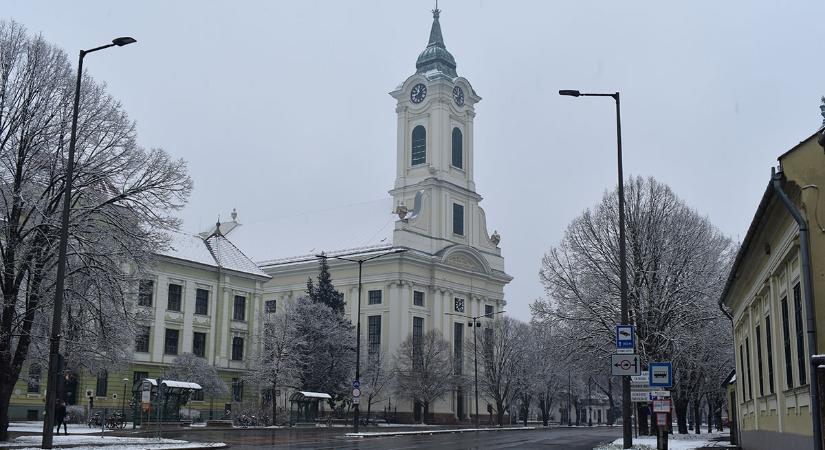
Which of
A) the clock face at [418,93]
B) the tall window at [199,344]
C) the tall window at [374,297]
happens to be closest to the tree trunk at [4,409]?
the tall window at [199,344]

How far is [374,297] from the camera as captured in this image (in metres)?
79.6

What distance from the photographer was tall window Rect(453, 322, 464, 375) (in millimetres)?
76062

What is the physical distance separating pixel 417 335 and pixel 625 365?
54.2 meters

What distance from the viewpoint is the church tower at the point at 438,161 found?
8312 cm

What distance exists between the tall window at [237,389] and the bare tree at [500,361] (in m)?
21.5

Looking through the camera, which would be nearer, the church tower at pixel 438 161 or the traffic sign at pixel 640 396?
the traffic sign at pixel 640 396

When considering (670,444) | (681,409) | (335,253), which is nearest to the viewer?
(670,444)

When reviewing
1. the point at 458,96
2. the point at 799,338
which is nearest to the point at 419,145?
the point at 458,96

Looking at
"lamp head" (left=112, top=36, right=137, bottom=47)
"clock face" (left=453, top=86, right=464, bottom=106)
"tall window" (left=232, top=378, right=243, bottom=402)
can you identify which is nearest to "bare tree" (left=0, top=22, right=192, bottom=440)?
"lamp head" (left=112, top=36, right=137, bottom=47)

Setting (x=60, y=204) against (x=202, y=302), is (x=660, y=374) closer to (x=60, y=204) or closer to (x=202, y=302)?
(x=60, y=204)

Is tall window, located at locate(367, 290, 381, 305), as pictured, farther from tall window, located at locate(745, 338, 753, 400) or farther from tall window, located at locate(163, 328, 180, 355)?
tall window, located at locate(745, 338, 753, 400)

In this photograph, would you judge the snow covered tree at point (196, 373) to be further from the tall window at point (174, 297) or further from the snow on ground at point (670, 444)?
the snow on ground at point (670, 444)

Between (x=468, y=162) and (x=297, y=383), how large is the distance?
34.9 metres

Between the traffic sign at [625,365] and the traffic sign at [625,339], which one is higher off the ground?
the traffic sign at [625,339]
